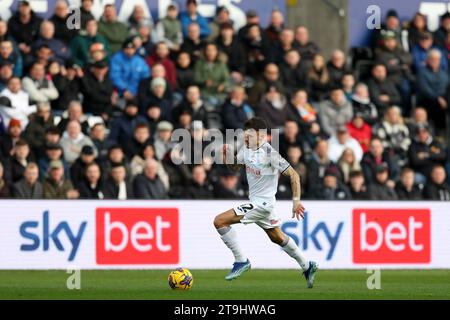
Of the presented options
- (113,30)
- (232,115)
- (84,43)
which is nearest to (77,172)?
(84,43)

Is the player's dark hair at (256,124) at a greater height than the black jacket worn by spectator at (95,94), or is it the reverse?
the black jacket worn by spectator at (95,94)

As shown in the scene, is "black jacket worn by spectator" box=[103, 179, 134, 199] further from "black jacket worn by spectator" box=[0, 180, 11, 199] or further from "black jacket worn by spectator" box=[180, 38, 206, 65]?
"black jacket worn by spectator" box=[180, 38, 206, 65]

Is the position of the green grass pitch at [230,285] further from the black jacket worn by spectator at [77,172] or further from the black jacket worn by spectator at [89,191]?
the black jacket worn by spectator at [77,172]

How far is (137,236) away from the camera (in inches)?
776

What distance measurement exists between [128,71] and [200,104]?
153 cm

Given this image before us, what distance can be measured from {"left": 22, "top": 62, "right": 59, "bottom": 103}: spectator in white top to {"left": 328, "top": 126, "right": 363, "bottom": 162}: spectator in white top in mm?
5419

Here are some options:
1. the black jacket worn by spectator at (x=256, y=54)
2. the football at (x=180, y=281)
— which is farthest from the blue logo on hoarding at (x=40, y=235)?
the black jacket worn by spectator at (x=256, y=54)

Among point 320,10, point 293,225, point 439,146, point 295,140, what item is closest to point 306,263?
point 293,225

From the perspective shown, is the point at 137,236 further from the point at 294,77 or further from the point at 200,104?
the point at 294,77

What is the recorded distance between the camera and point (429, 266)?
20625 millimetres

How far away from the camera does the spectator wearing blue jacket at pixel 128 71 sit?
74.9 ft

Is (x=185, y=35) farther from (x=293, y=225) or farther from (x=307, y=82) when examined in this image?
(x=293, y=225)

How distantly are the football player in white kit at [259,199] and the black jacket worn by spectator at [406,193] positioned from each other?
6771 millimetres

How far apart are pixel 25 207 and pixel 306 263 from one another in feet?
18.6
